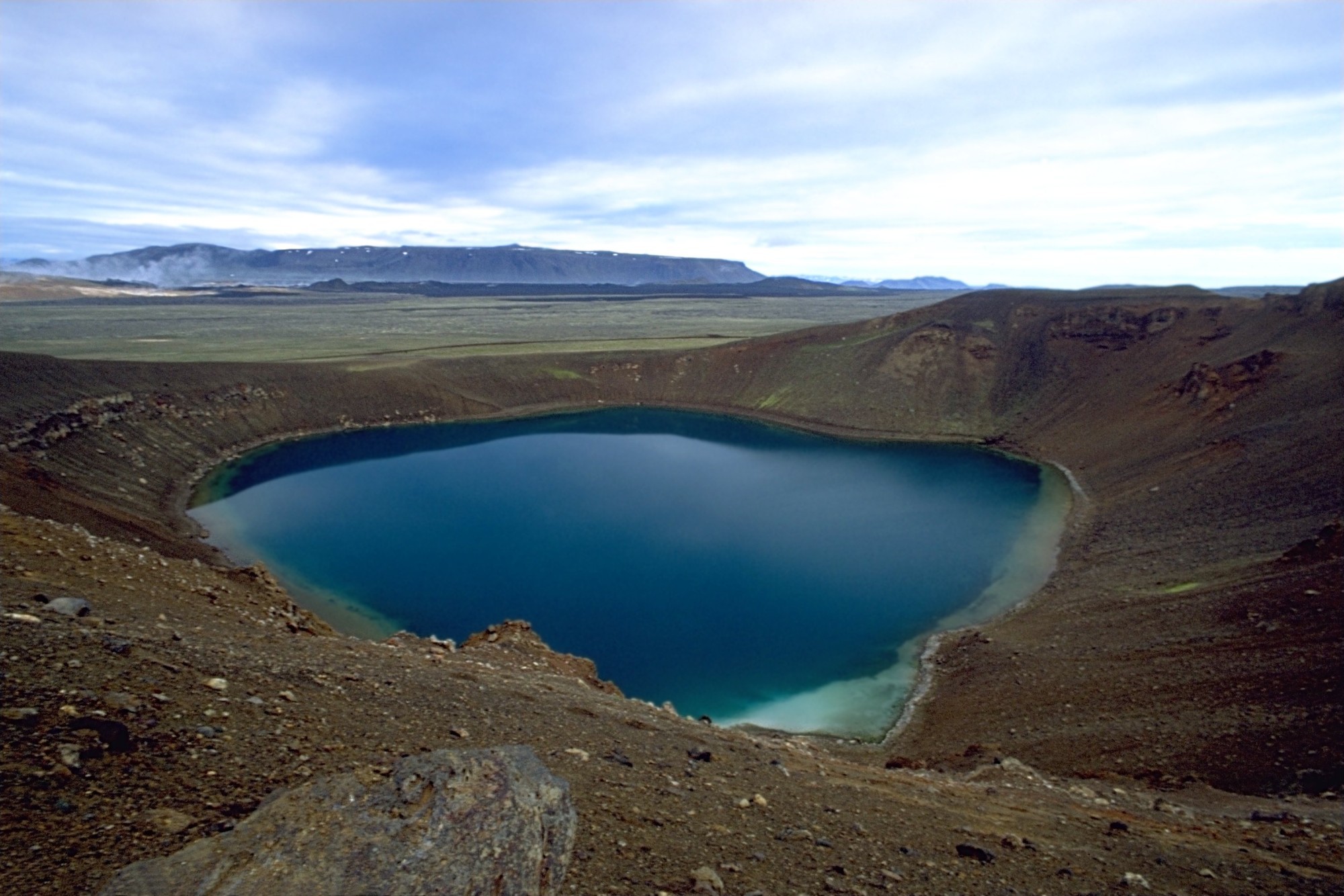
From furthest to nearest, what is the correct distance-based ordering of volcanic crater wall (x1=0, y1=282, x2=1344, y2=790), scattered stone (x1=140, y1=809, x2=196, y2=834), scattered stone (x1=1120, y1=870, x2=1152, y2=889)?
volcanic crater wall (x1=0, y1=282, x2=1344, y2=790) < scattered stone (x1=1120, y1=870, x2=1152, y2=889) < scattered stone (x1=140, y1=809, x2=196, y2=834)

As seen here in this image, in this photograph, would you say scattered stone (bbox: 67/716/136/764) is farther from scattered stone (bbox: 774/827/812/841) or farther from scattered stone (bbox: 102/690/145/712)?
scattered stone (bbox: 774/827/812/841)

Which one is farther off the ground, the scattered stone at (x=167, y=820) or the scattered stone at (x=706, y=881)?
the scattered stone at (x=167, y=820)

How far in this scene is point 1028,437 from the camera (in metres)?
46.5

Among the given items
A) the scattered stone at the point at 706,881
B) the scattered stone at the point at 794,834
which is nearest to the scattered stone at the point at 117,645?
the scattered stone at the point at 706,881

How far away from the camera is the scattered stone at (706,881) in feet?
19.8

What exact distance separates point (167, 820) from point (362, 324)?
105m

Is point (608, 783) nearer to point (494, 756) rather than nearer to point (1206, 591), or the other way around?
point (494, 756)

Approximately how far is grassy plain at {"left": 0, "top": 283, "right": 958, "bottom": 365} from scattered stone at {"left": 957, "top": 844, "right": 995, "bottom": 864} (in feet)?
192

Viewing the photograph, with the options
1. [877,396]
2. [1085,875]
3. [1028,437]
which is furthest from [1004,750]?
[877,396]

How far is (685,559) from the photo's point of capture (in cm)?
2689

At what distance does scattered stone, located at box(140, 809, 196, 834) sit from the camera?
17.7 ft

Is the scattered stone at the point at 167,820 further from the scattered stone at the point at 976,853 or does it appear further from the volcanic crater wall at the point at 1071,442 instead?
the volcanic crater wall at the point at 1071,442

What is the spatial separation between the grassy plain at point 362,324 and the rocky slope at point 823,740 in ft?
122

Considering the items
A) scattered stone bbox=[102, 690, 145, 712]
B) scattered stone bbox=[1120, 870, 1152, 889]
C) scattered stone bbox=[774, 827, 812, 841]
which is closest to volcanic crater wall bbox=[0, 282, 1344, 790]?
scattered stone bbox=[1120, 870, 1152, 889]
